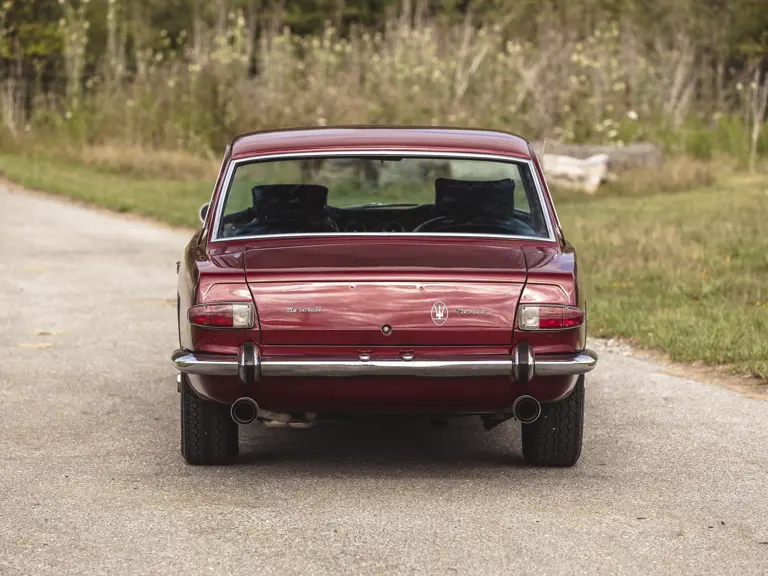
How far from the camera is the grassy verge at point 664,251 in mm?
10016

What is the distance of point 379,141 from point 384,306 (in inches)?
54.3

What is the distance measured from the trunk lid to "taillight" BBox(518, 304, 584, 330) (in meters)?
0.05

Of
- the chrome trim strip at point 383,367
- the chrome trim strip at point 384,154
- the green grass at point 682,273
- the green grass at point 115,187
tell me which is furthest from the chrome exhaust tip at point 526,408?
the green grass at point 115,187

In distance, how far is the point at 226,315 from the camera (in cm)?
582

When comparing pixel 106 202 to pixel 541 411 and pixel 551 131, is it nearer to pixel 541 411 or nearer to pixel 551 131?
pixel 551 131

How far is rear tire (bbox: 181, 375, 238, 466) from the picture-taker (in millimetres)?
6293

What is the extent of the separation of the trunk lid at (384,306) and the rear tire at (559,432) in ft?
2.09

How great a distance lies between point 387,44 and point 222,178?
62.2 ft

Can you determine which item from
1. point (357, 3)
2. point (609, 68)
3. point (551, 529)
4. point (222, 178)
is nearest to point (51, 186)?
point (609, 68)

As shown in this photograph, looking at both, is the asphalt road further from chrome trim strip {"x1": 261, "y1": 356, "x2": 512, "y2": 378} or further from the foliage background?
the foliage background

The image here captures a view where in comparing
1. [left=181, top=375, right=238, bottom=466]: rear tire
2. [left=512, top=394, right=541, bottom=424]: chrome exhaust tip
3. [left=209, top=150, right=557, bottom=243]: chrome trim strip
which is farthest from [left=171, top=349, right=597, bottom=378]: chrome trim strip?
[left=209, top=150, right=557, bottom=243]: chrome trim strip

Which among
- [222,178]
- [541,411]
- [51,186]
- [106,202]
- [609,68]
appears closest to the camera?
[541,411]

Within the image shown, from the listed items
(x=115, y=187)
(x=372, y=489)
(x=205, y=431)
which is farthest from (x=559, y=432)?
(x=115, y=187)

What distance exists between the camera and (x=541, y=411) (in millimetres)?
6348
